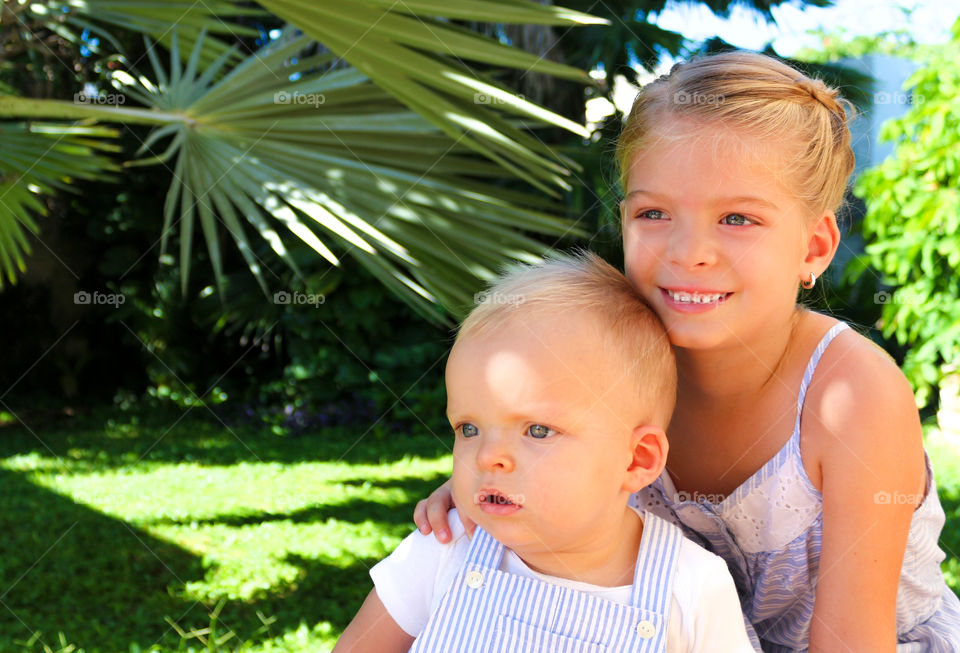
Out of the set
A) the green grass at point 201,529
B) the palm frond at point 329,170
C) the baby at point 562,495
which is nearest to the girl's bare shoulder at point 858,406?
the baby at point 562,495

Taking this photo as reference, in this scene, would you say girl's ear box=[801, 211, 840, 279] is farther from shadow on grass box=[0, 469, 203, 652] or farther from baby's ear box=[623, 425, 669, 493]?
shadow on grass box=[0, 469, 203, 652]

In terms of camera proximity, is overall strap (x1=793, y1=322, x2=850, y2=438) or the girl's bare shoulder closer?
the girl's bare shoulder

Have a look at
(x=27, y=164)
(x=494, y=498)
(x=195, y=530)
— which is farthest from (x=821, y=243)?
(x=195, y=530)

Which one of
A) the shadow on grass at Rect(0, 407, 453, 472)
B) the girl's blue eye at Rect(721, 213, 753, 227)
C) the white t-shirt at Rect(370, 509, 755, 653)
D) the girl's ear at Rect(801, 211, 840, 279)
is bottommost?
the shadow on grass at Rect(0, 407, 453, 472)

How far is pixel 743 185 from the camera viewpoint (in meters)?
1.29

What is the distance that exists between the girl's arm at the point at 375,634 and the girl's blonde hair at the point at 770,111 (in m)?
0.81

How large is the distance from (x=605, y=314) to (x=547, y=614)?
41cm

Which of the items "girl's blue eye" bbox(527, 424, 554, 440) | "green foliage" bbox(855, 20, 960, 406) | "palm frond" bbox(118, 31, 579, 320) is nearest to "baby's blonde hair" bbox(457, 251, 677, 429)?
"girl's blue eye" bbox(527, 424, 554, 440)

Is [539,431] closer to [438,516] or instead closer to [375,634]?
→ [438,516]

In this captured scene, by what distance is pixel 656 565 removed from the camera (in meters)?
1.23

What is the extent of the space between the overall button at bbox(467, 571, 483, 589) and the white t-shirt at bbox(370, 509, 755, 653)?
1.5 inches

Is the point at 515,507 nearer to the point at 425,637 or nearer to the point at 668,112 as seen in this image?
the point at 425,637

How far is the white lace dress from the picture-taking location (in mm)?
1383

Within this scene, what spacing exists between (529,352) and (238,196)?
1.86 metres
